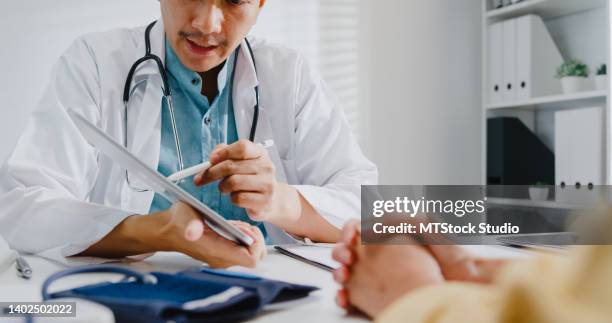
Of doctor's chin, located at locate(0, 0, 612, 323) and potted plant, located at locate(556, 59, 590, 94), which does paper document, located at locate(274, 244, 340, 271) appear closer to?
doctor's chin, located at locate(0, 0, 612, 323)

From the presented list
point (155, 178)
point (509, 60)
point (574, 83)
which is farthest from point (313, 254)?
A: point (509, 60)

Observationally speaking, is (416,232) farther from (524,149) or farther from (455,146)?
(455,146)

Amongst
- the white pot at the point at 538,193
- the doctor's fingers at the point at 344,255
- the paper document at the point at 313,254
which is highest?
the doctor's fingers at the point at 344,255

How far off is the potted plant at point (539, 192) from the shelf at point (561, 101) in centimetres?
35

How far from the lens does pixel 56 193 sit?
3.20ft

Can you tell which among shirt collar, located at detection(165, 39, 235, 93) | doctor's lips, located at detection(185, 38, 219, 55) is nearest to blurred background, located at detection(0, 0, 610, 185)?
shirt collar, located at detection(165, 39, 235, 93)

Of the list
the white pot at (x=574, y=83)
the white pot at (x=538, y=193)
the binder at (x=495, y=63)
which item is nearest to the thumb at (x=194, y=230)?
the white pot at (x=538, y=193)

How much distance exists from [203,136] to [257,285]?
2.65 feet

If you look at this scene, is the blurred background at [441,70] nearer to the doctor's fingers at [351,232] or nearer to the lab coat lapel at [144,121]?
the lab coat lapel at [144,121]

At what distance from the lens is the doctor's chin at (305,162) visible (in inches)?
16.8

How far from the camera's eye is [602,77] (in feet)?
6.96

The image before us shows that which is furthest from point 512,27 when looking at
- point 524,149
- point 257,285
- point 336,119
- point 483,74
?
point 257,285

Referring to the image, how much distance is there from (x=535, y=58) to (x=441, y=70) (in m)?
0.47

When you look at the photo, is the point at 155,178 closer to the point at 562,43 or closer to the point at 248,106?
the point at 248,106
